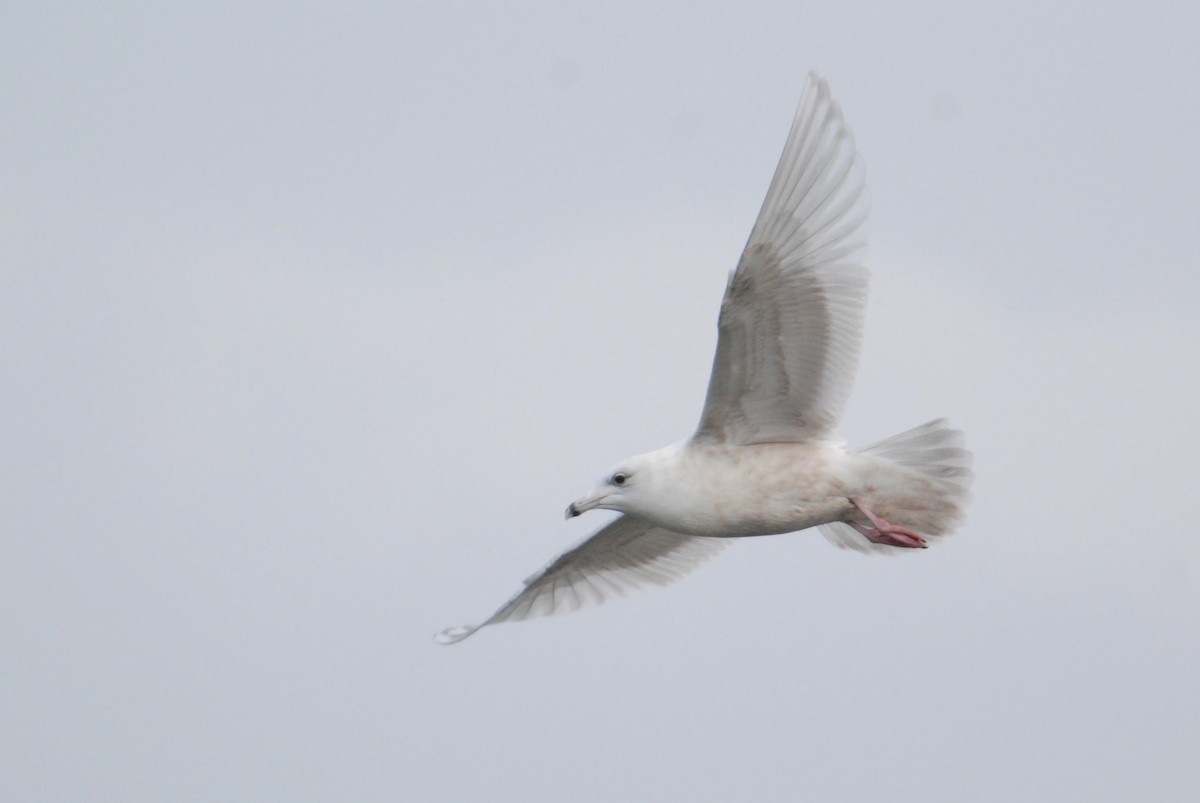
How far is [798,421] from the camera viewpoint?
1300 centimetres

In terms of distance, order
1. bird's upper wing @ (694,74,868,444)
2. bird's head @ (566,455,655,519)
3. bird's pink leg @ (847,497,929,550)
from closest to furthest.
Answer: bird's upper wing @ (694,74,868,444)
bird's pink leg @ (847,497,929,550)
bird's head @ (566,455,655,519)

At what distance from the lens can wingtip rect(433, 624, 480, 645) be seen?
15625 mm

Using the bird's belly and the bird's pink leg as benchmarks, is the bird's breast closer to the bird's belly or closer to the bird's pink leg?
the bird's belly

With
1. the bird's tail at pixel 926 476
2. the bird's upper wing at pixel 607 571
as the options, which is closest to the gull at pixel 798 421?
the bird's tail at pixel 926 476

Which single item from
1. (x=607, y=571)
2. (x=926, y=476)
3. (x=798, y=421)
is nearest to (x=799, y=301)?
(x=798, y=421)

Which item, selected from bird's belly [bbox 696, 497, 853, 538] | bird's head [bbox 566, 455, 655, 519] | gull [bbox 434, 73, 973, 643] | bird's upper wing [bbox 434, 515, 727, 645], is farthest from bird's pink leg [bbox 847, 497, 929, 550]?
bird's upper wing [bbox 434, 515, 727, 645]

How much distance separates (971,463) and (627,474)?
2450 mm

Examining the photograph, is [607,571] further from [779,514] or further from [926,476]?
[926,476]

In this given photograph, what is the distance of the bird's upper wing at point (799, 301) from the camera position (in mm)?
12148

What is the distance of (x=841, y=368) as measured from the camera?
504 inches

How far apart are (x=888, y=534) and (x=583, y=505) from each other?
2192mm

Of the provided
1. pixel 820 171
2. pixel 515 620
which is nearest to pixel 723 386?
pixel 820 171

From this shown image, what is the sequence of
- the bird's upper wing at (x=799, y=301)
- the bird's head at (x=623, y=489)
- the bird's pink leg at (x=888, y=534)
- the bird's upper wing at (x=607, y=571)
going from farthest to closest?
the bird's upper wing at (x=607, y=571)
the bird's head at (x=623, y=489)
the bird's pink leg at (x=888, y=534)
the bird's upper wing at (x=799, y=301)

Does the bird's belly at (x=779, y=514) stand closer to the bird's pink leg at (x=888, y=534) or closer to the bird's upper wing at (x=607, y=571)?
the bird's pink leg at (x=888, y=534)
